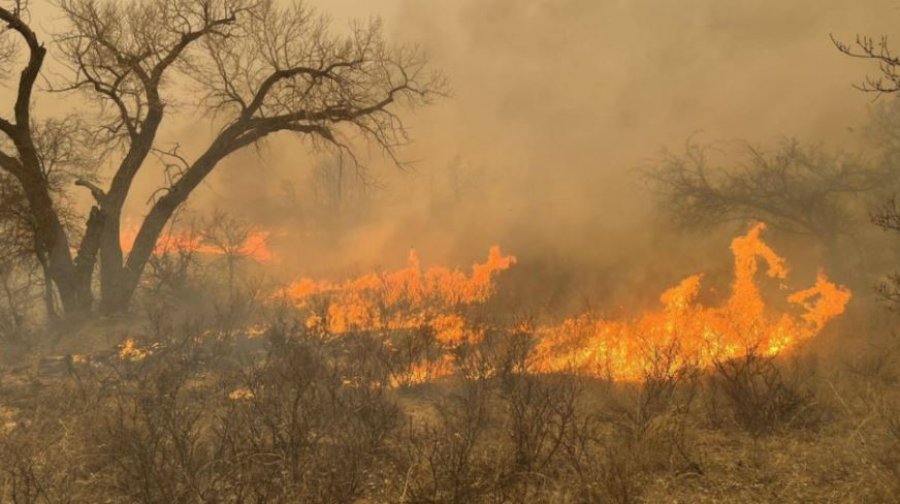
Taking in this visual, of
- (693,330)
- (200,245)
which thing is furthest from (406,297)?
(200,245)

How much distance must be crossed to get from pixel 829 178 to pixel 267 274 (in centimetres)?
2020

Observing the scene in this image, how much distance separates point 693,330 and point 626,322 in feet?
4.48

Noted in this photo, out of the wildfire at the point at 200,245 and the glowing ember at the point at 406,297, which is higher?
the wildfire at the point at 200,245

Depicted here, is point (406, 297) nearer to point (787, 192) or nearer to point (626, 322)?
point (626, 322)

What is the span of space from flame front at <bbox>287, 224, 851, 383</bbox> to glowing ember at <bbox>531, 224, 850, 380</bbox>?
19 mm

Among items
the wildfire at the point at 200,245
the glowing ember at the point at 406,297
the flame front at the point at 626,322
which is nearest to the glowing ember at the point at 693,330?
the flame front at the point at 626,322

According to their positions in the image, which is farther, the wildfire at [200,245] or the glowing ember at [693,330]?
the wildfire at [200,245]

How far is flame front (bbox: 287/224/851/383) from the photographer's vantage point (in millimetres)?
8414

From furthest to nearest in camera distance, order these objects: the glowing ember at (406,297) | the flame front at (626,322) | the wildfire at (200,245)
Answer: the wildfire at (200,245) < the glowing ember at (406,297) < the flame front at (626,322)

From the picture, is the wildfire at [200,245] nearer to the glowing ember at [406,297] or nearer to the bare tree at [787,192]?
the glowing ember at [406,297]

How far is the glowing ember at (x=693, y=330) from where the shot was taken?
27.7ft

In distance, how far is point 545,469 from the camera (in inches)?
172

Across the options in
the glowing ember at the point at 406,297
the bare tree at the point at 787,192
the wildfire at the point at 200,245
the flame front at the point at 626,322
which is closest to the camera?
the flame front at the point at 626,322

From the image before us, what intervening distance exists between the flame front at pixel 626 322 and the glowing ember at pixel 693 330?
0.06 feet
